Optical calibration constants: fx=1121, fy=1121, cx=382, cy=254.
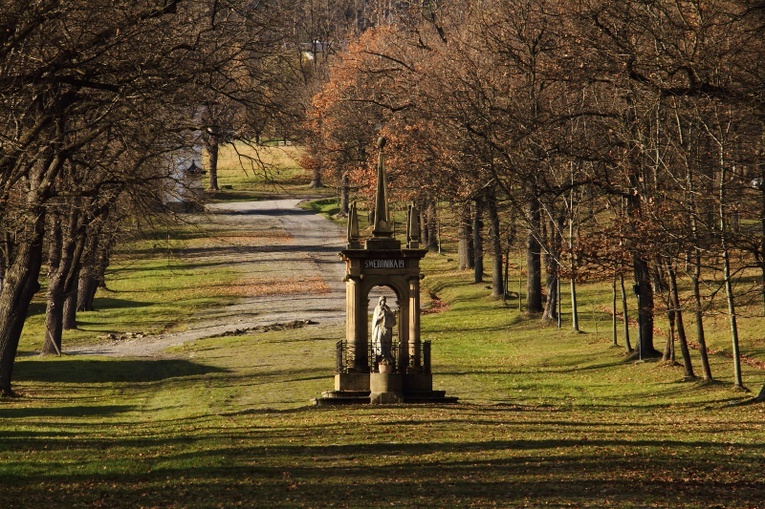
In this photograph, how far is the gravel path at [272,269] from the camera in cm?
4241

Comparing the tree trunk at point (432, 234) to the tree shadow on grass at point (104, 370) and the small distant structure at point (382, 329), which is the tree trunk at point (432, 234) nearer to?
the tree shadow on grass at point (104, 370)

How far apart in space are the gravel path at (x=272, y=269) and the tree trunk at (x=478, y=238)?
21.4 ft

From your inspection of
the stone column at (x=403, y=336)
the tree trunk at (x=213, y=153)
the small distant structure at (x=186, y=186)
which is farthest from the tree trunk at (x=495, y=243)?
the stone column at (x=403, y=336)

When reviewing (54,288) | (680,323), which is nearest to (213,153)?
(54,288)

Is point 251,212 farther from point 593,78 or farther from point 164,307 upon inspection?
point 593,78

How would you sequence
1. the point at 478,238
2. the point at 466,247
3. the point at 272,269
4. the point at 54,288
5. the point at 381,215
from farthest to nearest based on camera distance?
the point at 272,269
the point at 466,247
the point at 478,238
the point at 54,288
the point at 381,215

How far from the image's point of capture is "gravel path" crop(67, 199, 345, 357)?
42406 mm

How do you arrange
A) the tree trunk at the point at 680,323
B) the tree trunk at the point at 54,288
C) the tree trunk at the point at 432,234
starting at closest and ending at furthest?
the tree trunk at the point at 680,323 < the tree trunk at the point at 54,288 < the tree trunk at the point at 432,234

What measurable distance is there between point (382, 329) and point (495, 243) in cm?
1935

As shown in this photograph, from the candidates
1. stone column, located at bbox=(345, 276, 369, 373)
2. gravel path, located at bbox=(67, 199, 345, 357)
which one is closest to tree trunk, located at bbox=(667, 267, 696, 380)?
stone column, located at bbox=(345, 276, 369, 373)

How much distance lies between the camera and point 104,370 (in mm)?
33594

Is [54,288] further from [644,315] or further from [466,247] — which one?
[466,247]

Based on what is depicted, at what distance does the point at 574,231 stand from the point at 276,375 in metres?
11.0

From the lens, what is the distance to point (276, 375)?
31.0 meters
